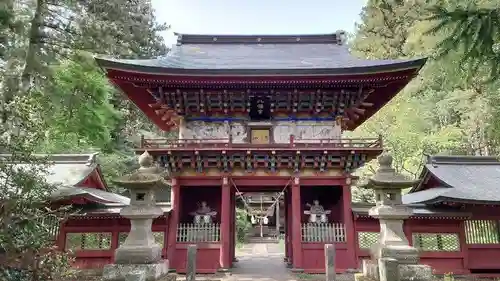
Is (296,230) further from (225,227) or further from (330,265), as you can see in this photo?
(330,265)

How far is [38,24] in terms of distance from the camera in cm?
1171

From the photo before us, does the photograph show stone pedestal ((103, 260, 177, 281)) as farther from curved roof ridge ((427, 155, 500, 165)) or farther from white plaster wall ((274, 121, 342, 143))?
curved roof ridge ((427, 155, 500, 165))

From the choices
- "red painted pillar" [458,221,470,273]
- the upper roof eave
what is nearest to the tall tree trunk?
the upper roof eave

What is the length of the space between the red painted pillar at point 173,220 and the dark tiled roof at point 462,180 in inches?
310

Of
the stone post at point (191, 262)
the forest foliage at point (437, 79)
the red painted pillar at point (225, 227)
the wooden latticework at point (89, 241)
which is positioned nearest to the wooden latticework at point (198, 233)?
the red painted pillar at point (225, 227)

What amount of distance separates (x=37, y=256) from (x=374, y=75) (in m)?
9.88

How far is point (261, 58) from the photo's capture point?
49.2 feet

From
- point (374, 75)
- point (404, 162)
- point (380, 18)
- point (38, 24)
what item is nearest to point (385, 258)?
point (374, 75)

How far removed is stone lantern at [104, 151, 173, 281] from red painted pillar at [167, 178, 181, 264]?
309cm

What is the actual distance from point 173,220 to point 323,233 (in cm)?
480

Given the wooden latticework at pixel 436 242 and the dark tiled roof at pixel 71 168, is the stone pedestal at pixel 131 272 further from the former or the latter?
the wooden latticework at pixel 436 242

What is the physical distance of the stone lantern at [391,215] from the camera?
281 inches

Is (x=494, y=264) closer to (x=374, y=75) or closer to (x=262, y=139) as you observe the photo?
(x=374, y=75)

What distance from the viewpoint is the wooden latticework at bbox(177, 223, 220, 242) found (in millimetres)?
11484
